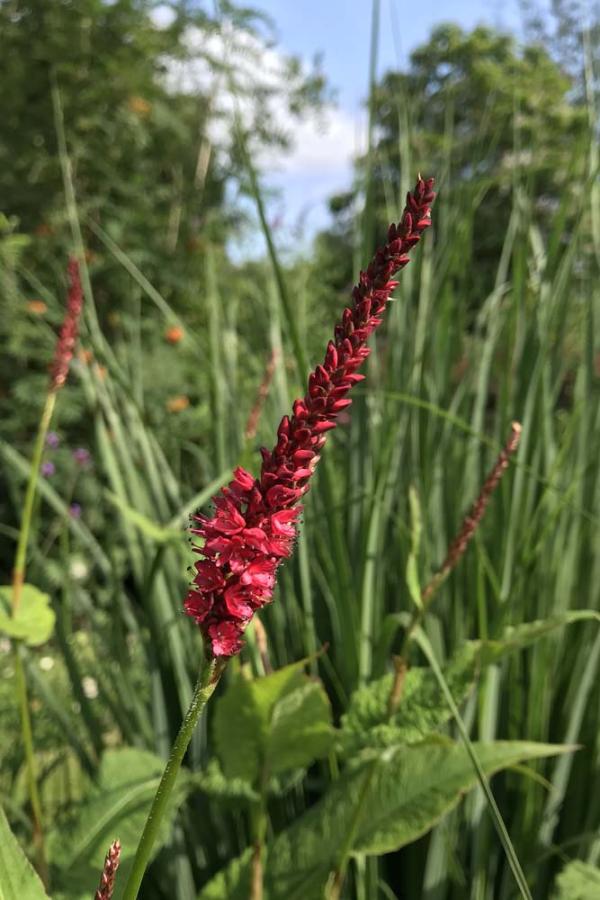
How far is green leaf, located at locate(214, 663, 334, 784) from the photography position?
1062 mm

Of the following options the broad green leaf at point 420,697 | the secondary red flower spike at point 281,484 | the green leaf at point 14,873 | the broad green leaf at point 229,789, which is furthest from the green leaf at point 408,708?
the secondary red flower spike at point 281,484

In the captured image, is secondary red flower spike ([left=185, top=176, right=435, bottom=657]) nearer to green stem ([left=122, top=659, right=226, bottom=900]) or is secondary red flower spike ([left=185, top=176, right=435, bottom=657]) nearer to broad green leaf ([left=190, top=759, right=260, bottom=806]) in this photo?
green stem ([left=122, top=659, right=226, bottom=900])

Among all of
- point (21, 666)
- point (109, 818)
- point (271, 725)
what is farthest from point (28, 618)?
point (271, 725)

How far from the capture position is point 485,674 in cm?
132

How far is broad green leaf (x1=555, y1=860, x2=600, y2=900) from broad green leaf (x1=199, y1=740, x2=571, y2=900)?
0.24m

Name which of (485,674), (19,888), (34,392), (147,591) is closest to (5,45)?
(34,392)

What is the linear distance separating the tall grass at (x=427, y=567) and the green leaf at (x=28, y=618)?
0.61 feet

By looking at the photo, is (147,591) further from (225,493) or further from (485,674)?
(225,493)

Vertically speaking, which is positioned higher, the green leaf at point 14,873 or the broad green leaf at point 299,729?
the green leaf at point 14,873

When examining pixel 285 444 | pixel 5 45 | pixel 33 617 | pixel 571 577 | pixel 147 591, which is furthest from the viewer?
pixel 5 45

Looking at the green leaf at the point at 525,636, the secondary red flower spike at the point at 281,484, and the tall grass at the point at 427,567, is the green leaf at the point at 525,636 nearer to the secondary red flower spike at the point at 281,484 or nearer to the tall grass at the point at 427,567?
the tall grass at the point at 427,567

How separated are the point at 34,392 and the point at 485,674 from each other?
4.25 m

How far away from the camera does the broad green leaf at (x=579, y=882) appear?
3.79 ft

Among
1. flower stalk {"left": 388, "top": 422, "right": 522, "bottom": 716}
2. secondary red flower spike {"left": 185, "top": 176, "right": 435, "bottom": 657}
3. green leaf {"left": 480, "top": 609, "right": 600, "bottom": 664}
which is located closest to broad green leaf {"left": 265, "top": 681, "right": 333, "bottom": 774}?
flower stalk {"left": 388, "top": 422, "right": 522, "bottom": 716}
